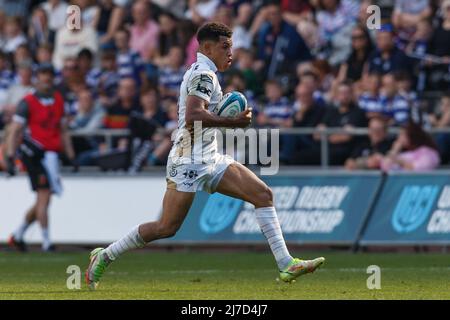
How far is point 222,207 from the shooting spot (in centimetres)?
1972

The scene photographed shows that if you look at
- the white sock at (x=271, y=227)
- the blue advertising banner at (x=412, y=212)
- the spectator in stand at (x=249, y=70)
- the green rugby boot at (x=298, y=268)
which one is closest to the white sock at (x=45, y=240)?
the spectator in stand at (x=249, y=70)

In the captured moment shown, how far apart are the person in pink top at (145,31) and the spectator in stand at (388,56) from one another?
5.20 meters

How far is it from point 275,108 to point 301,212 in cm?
297

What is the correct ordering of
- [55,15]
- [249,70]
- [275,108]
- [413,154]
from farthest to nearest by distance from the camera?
1. [55,15]
2. [249,70]
3. [275,108]
4. [413,154]

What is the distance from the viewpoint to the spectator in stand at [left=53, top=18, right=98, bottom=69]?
84.8ft

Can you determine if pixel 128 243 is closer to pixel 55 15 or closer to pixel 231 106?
pixel 231 106

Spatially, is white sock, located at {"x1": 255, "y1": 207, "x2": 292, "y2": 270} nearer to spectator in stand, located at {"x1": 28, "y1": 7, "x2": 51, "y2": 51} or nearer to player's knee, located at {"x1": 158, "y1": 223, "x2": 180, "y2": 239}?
player's knee, located at {"x1": 158, "y1": 223, "x2": 180, "y2": 239}

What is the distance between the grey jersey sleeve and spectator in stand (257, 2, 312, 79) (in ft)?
36.2

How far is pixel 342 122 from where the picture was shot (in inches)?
826

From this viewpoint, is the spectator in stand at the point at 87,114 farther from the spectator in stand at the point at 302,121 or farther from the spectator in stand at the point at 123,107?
the spectator in stand at the point at 302,121

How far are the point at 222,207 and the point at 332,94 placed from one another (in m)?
3.34

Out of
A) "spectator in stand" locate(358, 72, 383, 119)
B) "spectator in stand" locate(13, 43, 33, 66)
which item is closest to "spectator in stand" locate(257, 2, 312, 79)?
"spectator in stand" locate(358, 72, 383, 119)

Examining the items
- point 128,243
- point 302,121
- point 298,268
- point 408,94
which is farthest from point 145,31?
point 298,268

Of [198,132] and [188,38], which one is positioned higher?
[198,132]
